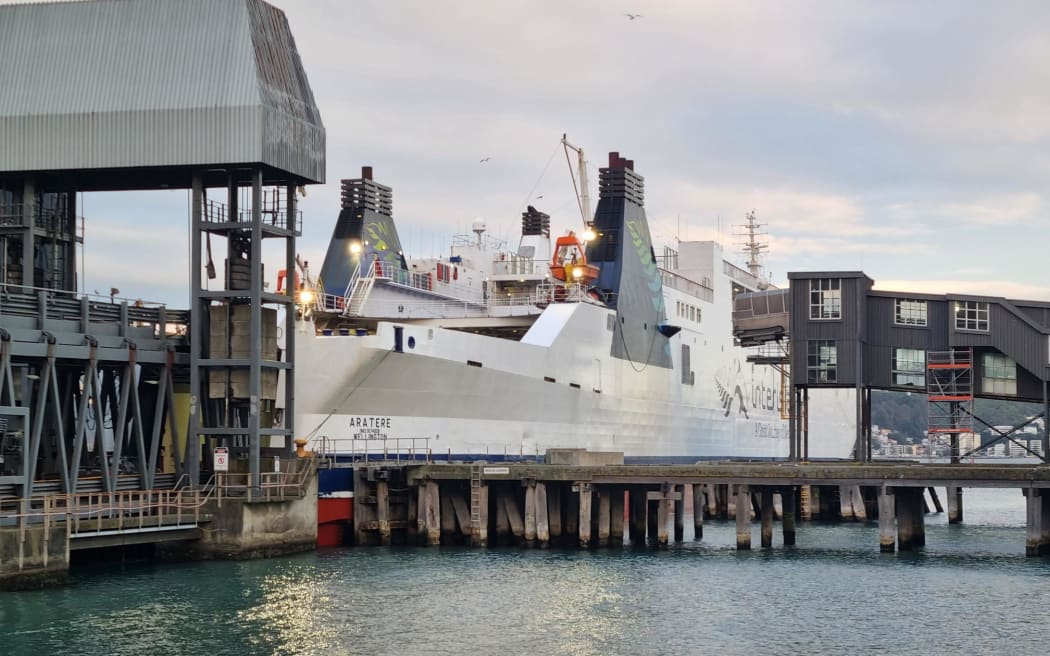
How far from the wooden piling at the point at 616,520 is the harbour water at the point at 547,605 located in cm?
142

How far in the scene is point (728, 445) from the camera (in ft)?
266

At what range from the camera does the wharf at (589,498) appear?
42.1 meters

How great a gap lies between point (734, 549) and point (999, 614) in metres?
14.4

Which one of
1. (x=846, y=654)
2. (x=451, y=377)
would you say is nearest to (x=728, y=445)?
(x=451, y=377)

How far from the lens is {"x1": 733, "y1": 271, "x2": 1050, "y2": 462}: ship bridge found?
53.9 m

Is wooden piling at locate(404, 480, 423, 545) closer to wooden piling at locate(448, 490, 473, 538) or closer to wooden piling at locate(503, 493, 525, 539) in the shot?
wooden piling at locate(448, 490, 473, 538)

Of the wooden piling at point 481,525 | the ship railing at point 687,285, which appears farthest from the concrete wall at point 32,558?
the ship railing at point 687,285

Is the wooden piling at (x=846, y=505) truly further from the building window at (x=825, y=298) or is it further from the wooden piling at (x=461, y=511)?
the wooden piling at (x=461, y=511)

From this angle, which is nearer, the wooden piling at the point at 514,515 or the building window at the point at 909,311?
the wooden piling at the point at 514,515

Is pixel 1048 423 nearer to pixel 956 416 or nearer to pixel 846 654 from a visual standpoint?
pixel 956 416

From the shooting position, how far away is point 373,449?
48.7m

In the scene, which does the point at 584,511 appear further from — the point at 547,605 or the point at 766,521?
the point at 547,605

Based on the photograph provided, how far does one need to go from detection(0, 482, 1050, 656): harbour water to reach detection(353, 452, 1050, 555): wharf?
4.06 feet

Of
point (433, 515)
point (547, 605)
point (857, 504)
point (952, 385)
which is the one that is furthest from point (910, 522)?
point (857, 504)
